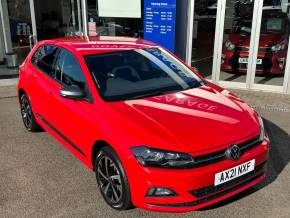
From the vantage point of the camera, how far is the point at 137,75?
12.9 ft

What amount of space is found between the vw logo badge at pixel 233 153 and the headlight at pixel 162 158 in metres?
0.37

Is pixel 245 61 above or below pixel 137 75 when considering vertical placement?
below

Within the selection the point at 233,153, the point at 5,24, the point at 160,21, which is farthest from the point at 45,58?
the point at 5,24

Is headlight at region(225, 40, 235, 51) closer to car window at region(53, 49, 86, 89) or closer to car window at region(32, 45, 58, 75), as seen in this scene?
car window at region(32, 45, 58, 75)

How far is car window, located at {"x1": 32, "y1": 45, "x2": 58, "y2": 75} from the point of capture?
4.59 m

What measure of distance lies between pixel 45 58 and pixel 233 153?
311cm

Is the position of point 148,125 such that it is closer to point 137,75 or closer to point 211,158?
point 211,158

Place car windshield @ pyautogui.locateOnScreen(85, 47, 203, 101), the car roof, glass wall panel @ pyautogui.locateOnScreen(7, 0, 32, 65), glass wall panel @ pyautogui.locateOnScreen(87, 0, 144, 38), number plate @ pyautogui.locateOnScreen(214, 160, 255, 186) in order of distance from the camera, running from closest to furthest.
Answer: number plate @ pyautogui.locateOnScreen(214, 160, 255, 186) < car windshield @ pyautogui.locateOnScreen(85, 47, 203, 101) < the car roof < glass wall panel @ pyautogui.locateOnScreen(87, 0, 144, 38) < glass wall panel @ pyautogui.locateOnScreen(7, 0, 32, 65)

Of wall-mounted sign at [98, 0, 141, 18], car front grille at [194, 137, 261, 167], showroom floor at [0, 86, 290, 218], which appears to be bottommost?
showroom floor at [0, 86, 290, 218]

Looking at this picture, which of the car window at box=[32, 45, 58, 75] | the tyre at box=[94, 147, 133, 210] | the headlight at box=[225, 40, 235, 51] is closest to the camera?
the tyre at box=[94, 147, 133, 210]

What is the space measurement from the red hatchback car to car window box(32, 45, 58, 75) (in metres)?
0.03

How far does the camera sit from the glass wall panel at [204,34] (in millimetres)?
8117

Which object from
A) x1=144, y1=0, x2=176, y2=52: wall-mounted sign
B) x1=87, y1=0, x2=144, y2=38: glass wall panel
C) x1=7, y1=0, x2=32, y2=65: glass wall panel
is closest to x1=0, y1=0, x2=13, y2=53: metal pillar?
x1=7, y1=0, x2=32, y2=65: glass wall panel

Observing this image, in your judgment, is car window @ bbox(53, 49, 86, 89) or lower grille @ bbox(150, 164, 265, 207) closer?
lower grille @ bbox(150, 164, 265, 207)
